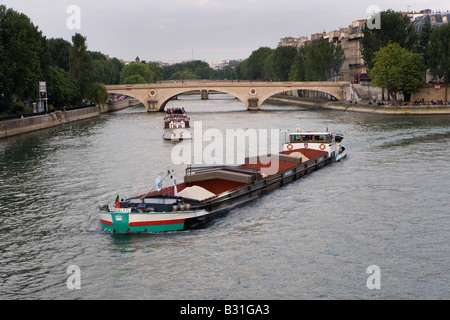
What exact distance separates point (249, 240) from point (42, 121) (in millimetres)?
49551

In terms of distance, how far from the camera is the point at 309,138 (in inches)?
1590

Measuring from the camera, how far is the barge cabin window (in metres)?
40.0

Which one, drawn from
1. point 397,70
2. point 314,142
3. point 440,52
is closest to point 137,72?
point 397,70

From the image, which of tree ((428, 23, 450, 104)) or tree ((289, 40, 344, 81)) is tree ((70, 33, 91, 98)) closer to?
tree ((289, 40, 344, 81))

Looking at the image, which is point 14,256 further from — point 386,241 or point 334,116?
point 334,116

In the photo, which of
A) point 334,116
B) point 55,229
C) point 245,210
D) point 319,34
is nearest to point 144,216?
point 55,229

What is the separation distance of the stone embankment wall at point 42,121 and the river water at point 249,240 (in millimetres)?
18611

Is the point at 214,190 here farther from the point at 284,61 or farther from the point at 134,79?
the point at 284,61

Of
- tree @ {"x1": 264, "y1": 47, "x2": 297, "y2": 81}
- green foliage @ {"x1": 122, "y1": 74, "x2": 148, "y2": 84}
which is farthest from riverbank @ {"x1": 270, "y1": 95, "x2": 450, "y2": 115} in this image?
green foliage @ {"x1": 122, "y1": 74, "x2": 148, "y2": 84}

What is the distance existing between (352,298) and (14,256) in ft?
34.4

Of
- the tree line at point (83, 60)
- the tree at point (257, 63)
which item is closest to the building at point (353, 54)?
the tree line at point (83, 60)

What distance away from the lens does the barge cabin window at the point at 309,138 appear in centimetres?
4000

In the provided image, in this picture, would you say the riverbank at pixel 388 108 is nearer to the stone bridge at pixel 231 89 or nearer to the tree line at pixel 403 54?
the stone bridge at pixel 231 89

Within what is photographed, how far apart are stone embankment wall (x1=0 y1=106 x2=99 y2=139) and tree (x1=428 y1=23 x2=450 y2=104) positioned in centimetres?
4303
